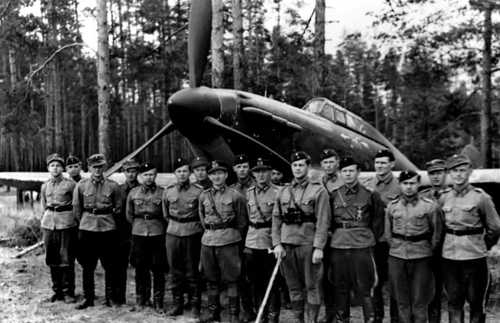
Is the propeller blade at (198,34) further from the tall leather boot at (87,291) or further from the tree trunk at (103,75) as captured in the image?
the tree trunk at (103,75)

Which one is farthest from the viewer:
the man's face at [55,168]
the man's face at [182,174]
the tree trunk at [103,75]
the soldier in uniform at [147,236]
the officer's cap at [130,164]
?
the tree trunk at [103,75]

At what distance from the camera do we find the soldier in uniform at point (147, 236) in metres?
5.93

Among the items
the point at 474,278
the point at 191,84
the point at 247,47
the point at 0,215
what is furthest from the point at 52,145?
the point at 474,278

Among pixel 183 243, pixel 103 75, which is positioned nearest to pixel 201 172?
pixel 183 243

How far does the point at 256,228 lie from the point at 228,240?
0.32 meters

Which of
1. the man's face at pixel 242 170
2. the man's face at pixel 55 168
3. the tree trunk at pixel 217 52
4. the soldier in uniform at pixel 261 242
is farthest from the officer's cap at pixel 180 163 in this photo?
the tree trunk at pixel 217 52

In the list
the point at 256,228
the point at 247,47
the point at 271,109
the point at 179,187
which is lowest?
the point at 256,228

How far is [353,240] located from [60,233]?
3677 millimetres

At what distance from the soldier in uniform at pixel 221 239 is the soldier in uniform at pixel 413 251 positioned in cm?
162

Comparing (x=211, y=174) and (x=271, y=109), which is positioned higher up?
(x=271, y=109)

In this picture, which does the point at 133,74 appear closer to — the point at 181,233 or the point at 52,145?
Answer: the point at 52,145

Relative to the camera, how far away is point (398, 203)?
4.70 metres

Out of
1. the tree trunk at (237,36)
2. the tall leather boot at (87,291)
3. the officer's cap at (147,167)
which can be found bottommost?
the tall leather boot at (87,291)

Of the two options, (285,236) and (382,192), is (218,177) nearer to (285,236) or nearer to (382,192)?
(285,236)
